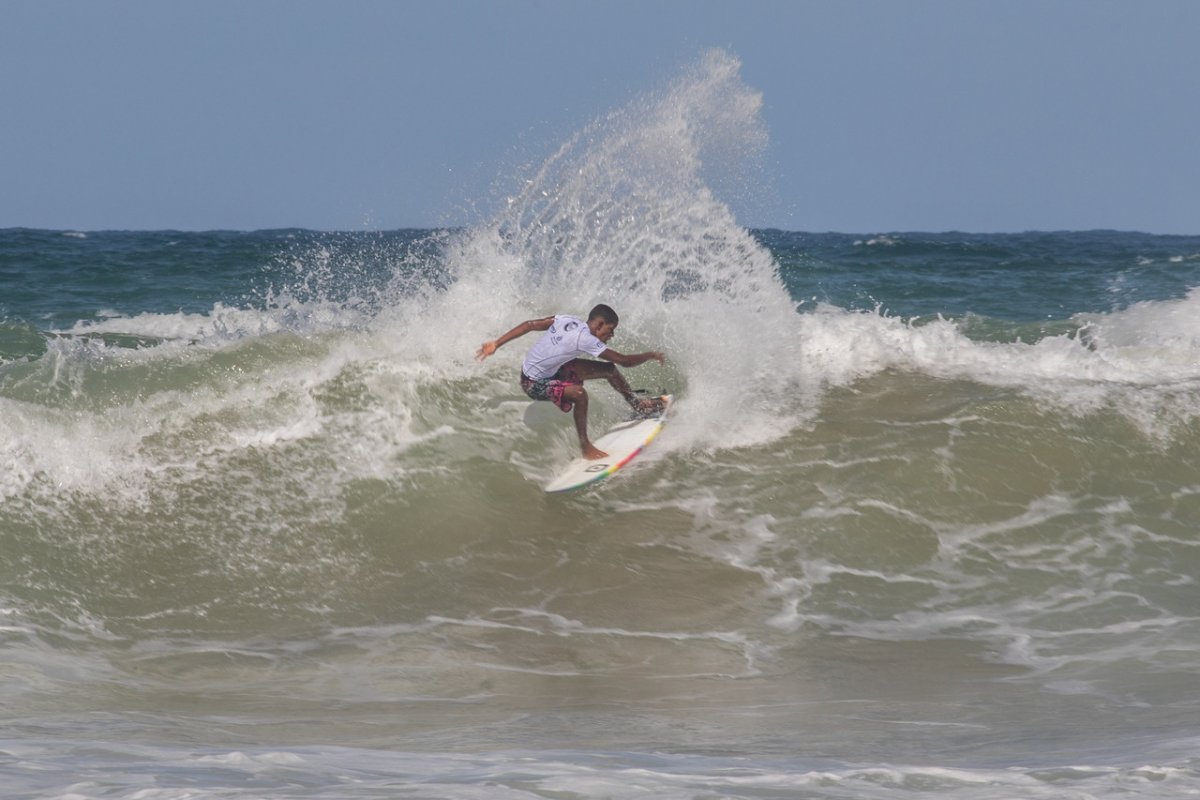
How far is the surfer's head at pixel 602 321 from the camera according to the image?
8742 millimetres

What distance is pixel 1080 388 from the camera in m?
10.7

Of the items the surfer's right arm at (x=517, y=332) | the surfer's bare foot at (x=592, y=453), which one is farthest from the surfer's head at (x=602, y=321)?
the surfer's bare foot at (x=592, y=453)

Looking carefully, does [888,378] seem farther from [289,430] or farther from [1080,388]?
[289,430]

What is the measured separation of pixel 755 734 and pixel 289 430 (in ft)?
16.8

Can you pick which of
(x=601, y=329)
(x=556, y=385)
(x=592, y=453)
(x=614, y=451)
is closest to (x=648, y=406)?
(x=614, y=451)

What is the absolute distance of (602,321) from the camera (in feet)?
28.7

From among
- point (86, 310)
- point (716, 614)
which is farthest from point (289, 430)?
point (86, 310)

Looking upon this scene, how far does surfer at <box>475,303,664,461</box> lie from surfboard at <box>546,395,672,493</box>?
11 centimetres

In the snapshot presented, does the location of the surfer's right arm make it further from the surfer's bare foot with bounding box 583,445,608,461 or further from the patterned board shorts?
the surfer's bare foot with bounding box 583,445,608,461

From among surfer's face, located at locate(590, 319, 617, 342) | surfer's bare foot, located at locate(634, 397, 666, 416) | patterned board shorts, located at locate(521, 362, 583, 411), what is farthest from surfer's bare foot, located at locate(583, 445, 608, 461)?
surfer's face, located at locate(590, 319, 617, 342)

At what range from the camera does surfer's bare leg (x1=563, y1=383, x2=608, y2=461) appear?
9.09 meters

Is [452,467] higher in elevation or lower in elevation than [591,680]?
higher

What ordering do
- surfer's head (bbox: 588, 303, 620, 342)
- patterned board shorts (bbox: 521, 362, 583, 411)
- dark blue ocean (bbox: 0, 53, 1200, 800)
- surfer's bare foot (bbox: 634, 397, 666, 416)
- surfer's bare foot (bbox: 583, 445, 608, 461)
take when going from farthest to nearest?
1. surfer's bare foot (bbox: 634, 397, 666, 416)
2. surfer's bare foot (bbox: 583, 445, 608, 461)
3. patterned board shorts (bbox: 521, 362, 583, 411)
4. surfer's head (bbox: 588, 303, 620, 342)
5. dark blue ocean (bbox: 0, 53, 1200, 800)

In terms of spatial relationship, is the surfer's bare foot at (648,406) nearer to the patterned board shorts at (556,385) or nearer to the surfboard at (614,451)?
the surfboard at (614,451)
